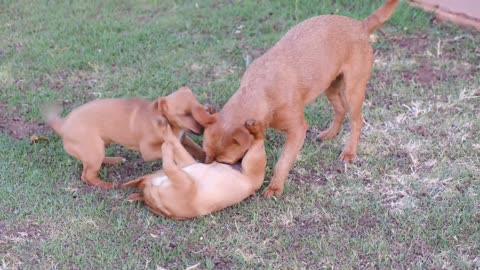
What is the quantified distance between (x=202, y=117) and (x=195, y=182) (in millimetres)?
409

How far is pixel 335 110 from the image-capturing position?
5574mm

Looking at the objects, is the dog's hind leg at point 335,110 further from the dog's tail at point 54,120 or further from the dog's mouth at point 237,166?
the dog's tail at point 54,120

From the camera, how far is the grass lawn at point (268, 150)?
4293 mm

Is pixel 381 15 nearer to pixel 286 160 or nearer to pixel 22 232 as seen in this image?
pixel 286 160

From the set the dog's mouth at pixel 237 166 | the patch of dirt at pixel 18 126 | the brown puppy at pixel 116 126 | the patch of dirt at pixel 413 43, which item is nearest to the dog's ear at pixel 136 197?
the brown puppy at pixel 116 126

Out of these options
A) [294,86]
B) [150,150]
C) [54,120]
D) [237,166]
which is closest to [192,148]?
[150,150]

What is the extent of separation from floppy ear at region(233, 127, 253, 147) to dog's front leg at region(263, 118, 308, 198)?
418 millimetres

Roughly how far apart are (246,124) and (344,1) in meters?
3.78

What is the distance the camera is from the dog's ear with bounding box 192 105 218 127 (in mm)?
4528

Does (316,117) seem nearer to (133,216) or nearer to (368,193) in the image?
(368,193)

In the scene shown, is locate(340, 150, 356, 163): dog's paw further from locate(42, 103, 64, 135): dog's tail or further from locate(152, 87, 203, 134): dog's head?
locate(42, 103, 64, 135): dog's tail

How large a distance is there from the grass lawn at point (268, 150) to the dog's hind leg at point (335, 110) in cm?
8

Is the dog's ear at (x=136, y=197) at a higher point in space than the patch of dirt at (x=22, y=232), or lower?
lower

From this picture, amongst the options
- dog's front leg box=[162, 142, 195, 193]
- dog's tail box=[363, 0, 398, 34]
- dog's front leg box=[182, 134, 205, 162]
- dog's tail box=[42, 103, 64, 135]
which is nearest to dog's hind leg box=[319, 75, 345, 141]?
dog's tail box=[363, 0, 398, 34]
